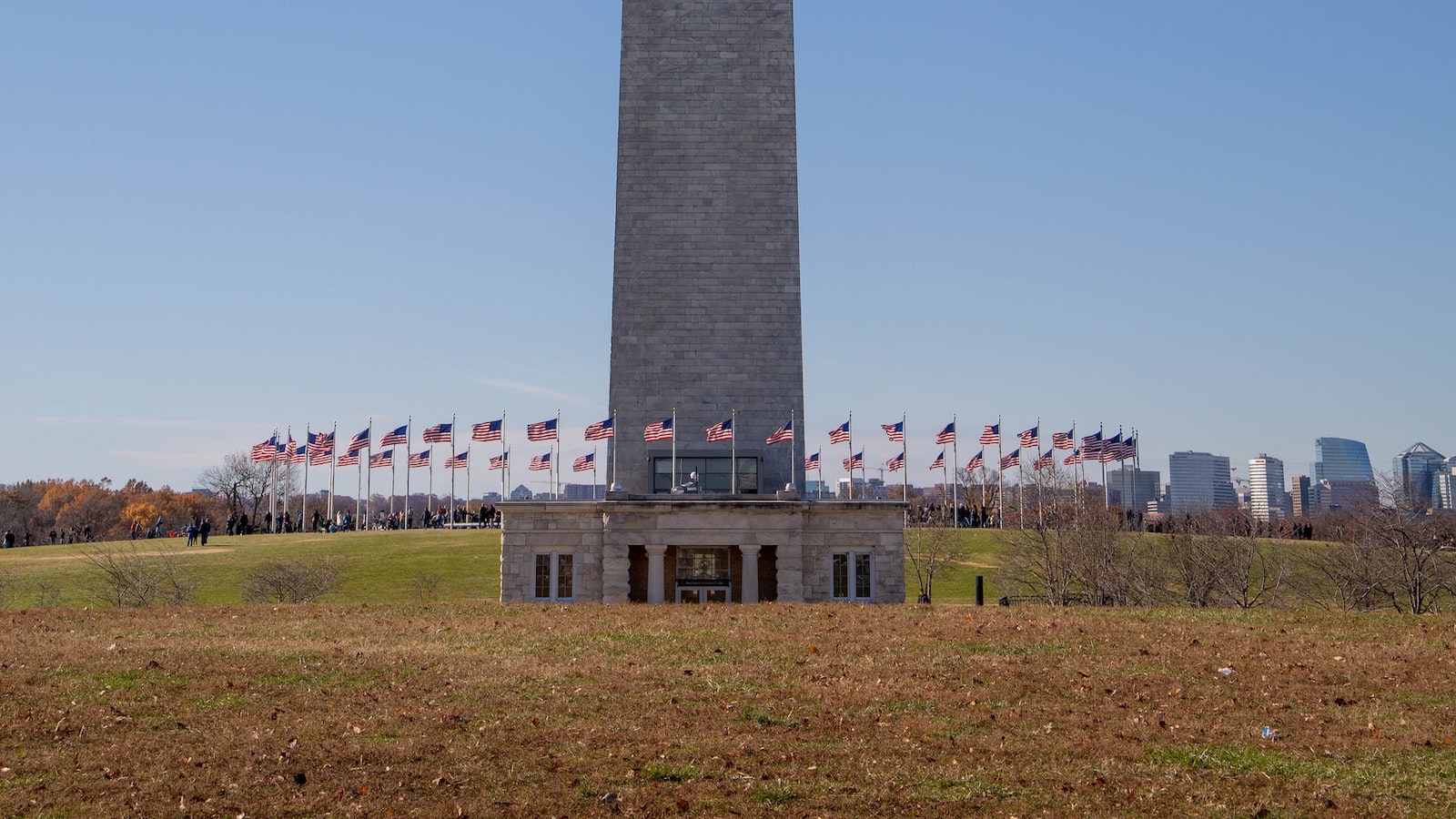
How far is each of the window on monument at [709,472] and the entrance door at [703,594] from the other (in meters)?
7.80

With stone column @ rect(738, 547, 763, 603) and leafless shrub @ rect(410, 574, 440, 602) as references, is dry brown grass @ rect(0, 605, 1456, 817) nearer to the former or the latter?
stone column @ rect(738, 547, 763, 603)

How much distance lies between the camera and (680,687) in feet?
65.7

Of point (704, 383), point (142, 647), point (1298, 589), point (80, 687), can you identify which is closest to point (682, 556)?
point (704, 383)

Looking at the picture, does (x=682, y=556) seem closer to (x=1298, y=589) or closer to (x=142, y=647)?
(x=142, y=647)

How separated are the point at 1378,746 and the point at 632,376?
34.8m

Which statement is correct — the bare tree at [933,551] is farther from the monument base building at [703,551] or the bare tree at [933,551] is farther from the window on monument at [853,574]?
the monument base building at [703,551]

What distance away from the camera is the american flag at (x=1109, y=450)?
65.1 m

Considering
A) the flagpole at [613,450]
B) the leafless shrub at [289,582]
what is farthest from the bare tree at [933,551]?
the leafless shrub at [289,582]

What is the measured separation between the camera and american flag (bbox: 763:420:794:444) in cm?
4647

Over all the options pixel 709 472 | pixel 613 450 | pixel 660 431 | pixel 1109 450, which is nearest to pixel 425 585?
pixel 613 450

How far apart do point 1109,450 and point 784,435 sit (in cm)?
2573

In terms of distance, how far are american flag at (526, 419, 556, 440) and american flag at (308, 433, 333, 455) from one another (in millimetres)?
19082

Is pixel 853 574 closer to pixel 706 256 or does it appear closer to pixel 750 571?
pixel 750 571

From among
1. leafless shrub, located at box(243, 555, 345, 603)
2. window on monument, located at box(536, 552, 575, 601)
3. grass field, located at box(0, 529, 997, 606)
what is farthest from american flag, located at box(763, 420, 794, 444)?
leafless shrub, located at box(243, 555, 345, 603)
